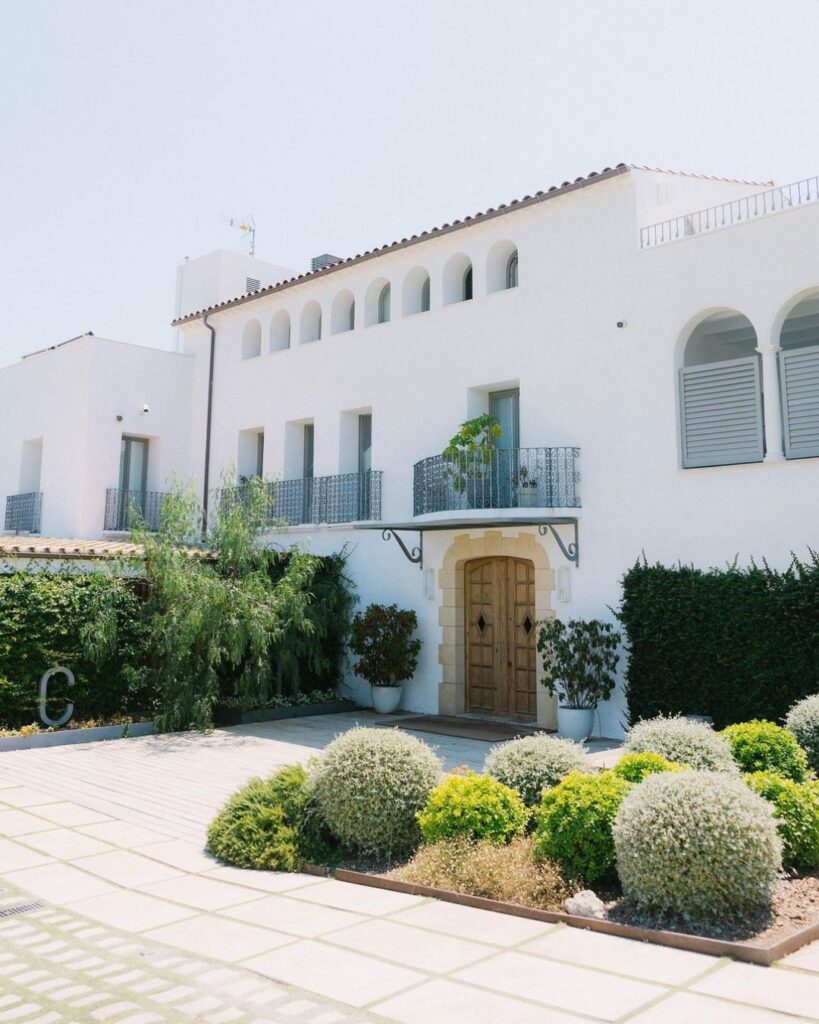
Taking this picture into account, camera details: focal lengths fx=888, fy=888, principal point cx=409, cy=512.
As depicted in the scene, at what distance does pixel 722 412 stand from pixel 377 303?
7824mm

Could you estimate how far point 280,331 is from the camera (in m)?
19.4

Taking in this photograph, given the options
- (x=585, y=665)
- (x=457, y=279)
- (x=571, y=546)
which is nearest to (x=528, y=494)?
(x=571, y=546)

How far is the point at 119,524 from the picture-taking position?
1930 centimetres

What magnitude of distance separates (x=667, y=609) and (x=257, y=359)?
1101cm

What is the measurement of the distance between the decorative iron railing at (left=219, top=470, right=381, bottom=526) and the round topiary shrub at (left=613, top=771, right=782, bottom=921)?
1076 cm

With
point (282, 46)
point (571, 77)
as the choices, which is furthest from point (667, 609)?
point (282, 46)

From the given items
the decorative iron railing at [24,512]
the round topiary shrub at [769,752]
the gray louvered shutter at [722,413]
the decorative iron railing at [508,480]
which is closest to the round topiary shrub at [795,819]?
the round topiary shrub at [769,752]

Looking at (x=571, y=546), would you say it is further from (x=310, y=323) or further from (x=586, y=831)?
(x=310, y=323)

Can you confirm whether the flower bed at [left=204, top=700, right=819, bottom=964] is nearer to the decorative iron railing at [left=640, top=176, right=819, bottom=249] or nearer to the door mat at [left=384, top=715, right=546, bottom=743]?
the door mat at [left=384, top=715, right=546, bottom=743]

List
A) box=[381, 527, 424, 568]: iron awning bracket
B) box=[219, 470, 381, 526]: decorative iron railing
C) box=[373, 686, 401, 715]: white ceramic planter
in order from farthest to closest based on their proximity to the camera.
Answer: box=[219, 470, 381, 526]: decorative iron railing < box=[381, 527, 424, 568]: iron awning bracket < box=[373, 686, 401, 715]: white ceramic planter

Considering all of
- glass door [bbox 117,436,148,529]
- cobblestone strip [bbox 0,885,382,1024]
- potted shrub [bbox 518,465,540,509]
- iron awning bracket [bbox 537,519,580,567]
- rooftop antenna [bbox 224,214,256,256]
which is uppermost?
rooftop antenna [bbox 224,214,256,256]

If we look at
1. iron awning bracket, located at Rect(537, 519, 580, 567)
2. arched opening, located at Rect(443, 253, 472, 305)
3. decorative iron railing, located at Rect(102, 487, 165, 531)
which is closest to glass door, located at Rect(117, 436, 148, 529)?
decorative iron railing, located at Rect(102, 487, 165, 531)

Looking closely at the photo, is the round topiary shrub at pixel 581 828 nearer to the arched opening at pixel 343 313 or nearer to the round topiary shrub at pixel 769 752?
the round topiary shrub at pixel 769 752

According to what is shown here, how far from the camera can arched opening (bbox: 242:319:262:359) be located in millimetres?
19828
